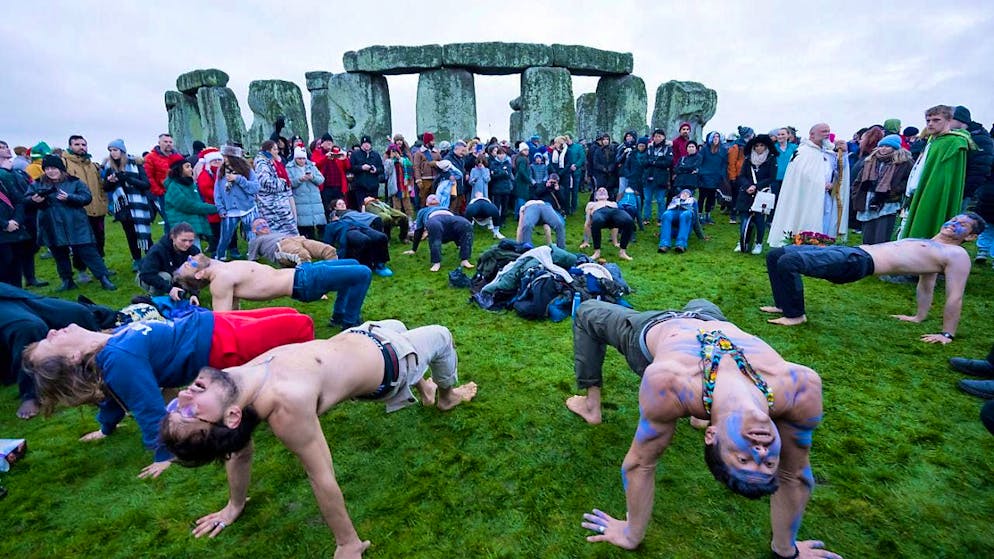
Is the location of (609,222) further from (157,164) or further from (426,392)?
(157,164)

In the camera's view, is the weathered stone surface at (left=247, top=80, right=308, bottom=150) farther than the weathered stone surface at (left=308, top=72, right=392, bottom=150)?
Yes

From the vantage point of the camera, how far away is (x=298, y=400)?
6.03ft

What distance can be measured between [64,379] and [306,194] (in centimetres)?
551

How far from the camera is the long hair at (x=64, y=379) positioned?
2.15m

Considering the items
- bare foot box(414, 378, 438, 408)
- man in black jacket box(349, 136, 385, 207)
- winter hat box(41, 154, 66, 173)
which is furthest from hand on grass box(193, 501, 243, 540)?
man in black jacket box(349, 136, 385, 207)

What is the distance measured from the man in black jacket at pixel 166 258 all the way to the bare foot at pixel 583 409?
389cm

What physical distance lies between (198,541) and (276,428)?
987mm

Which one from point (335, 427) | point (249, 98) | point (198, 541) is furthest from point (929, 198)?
point (249, 98)

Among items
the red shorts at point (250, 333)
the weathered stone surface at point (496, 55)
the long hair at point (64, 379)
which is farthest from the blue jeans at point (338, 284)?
the weathered stone surface at point (496, 55)

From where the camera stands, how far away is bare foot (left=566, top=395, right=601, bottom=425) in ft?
9.90

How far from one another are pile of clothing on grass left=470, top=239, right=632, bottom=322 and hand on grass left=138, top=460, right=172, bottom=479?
317 centimetres

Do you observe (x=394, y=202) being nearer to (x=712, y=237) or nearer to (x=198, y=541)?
(x=712, y=237)

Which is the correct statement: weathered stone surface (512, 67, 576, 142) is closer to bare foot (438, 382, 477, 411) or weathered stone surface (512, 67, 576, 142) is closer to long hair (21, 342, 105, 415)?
bare foot (438, 382, 477, 411)

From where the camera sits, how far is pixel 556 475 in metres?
2.58
